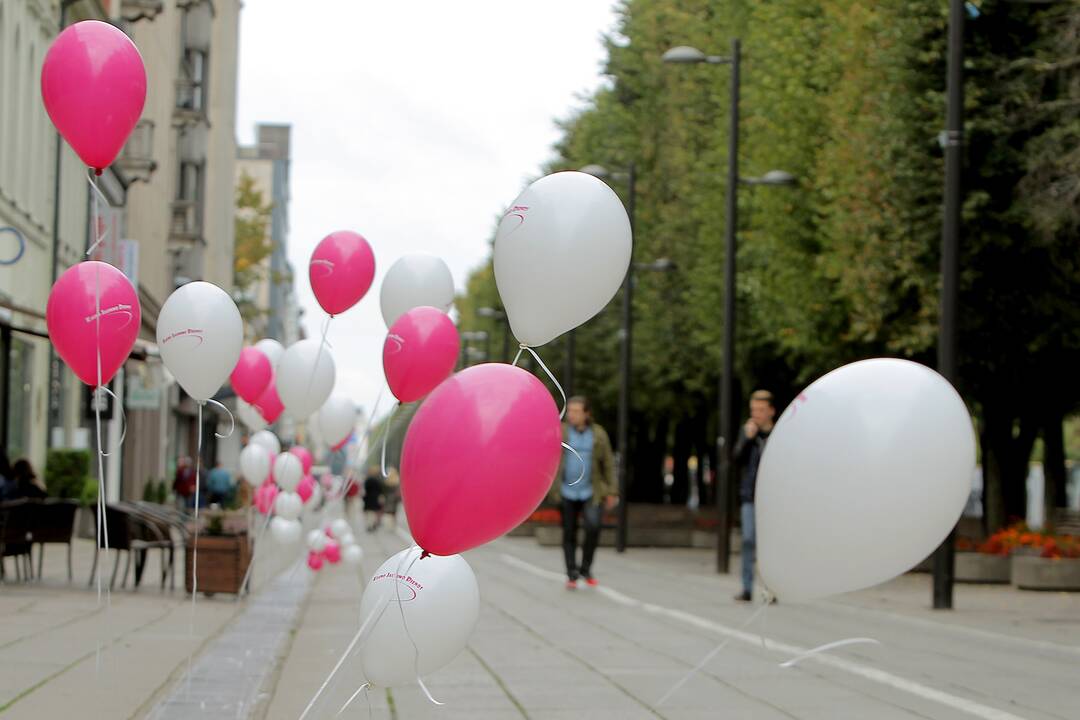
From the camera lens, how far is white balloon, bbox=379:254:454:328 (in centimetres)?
1014

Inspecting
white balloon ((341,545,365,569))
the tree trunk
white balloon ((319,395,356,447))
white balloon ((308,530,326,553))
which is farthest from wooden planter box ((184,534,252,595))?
the tree trunk

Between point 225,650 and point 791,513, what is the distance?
5825 millimetres

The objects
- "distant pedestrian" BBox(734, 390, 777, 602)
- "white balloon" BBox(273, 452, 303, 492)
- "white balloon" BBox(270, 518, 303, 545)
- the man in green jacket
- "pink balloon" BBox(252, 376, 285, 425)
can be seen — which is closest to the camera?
"pink balloon" BBox(252, 376, 285, 425)

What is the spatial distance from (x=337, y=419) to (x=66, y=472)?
1800cm

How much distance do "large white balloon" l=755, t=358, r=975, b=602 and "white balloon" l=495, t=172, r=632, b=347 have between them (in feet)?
3.63

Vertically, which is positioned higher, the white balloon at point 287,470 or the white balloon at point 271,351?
the white balloon at point 271,351

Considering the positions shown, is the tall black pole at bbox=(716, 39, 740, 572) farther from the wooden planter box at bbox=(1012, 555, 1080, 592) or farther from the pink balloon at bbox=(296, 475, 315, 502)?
the pink balloon at bbox=(296, 475, 315, 502)

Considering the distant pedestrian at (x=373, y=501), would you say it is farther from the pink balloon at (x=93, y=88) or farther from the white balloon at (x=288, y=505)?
the pink balloon at (x=93, y=88)

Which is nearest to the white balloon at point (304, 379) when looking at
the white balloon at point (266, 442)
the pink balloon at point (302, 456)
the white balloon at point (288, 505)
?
the pink balloon at point (302, 456)

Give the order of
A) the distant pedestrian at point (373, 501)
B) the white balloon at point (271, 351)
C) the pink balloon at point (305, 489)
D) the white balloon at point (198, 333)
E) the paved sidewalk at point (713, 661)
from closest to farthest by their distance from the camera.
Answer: the paved sidewalk at point (713, 661), the white balloon at point (198, 333), the white balloon at point (271, 351), the pink balloon at point (305, 489), the distant pedestrian at point (373, 501)

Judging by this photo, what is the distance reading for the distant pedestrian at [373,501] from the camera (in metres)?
44.2

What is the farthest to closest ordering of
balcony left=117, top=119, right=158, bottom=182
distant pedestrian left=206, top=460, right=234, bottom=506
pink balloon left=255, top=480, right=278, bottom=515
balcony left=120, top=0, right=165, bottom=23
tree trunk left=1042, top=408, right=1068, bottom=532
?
distant pedestrian left=206, top=460, right=234, bottom=506
balcony left=117, top=119, right=158, bottom=182
balcony left=120, top=0, right=165, bottom=23
tree trunk left=1042, top=408, right=1068, bottom=532
pink balloon left=255, top=480, right=278, bottom=515

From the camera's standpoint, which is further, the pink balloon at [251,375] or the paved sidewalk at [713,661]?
the pink balloon at [251,375]

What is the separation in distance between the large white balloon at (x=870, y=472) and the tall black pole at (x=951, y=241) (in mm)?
10257
